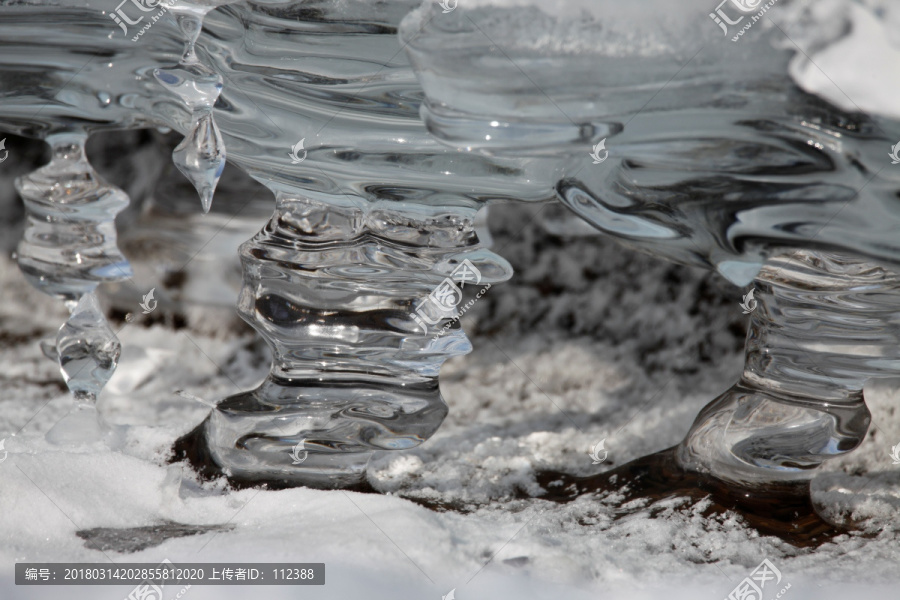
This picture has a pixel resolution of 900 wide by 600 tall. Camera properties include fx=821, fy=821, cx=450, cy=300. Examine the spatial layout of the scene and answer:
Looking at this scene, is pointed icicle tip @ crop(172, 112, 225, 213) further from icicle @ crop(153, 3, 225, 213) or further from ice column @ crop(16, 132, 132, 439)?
ice column @ crop(16, 132, 132, 439)

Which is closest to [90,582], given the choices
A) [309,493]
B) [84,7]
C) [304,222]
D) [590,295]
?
[309,493]

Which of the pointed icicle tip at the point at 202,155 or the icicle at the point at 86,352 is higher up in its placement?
the pointed icicle tip at the point at 202,155

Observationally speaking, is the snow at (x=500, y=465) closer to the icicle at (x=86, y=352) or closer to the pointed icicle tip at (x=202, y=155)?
the icicle at (x=86, y=352)

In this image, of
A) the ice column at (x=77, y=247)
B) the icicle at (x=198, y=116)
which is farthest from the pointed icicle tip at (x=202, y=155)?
the ice column at (x=77, y=247)

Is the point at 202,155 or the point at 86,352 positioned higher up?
the point at 202,155

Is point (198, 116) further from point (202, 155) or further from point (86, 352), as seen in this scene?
point (86, 352)

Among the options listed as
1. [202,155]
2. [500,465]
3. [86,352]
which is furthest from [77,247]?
[500,465]
